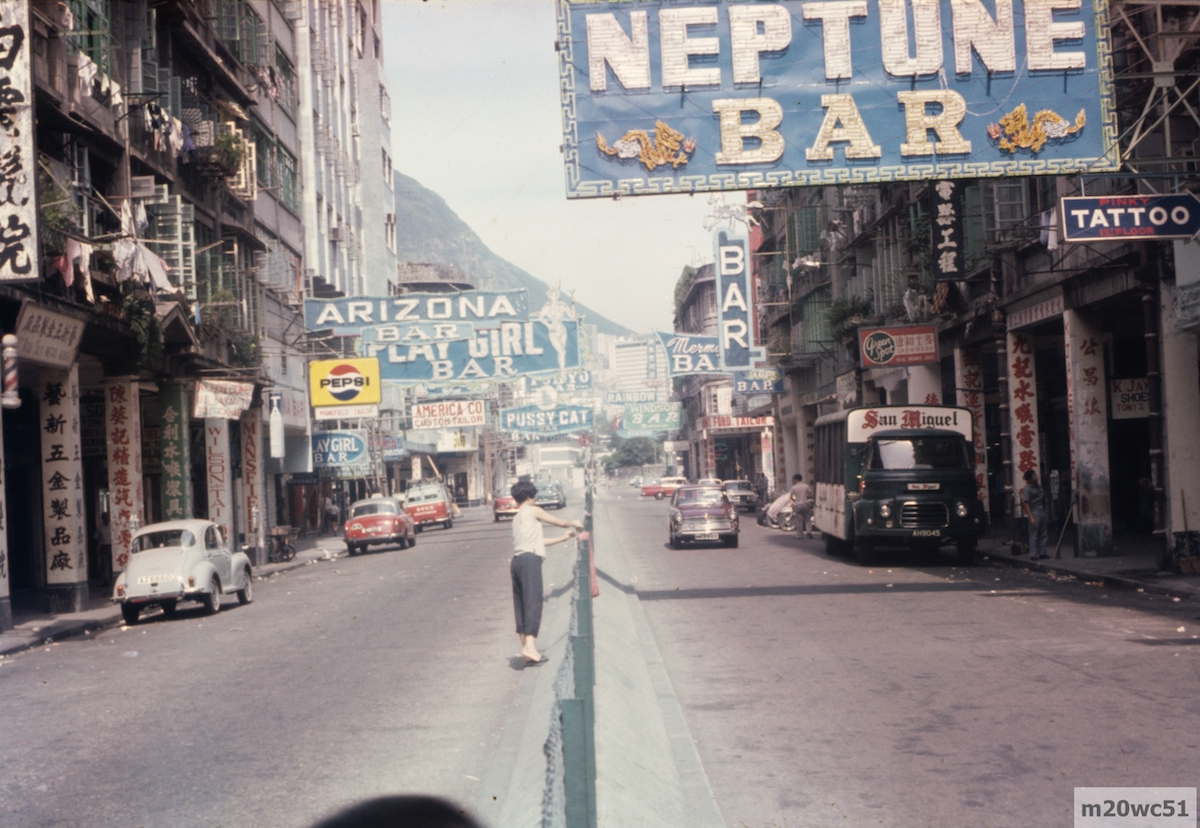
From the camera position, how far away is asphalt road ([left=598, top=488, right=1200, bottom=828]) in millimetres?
7273

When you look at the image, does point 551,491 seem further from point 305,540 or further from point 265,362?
point 265,362

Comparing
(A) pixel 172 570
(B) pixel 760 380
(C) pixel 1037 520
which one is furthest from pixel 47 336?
(B) pixel 760 380

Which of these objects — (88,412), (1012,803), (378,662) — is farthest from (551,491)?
(1012,803)

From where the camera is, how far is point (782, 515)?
42.2m

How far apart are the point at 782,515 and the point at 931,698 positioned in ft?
106

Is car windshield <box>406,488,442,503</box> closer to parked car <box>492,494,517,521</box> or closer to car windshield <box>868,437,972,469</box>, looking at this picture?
parked car <box>492,494,517,521</box>

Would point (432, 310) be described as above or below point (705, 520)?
above

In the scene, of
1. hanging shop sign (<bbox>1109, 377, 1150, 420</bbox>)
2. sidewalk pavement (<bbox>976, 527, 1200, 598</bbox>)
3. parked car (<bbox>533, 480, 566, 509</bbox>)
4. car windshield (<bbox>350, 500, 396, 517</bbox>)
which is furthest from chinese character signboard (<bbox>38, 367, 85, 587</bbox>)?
parked car (<bbox>533, 480, 566, 509</bbox>)

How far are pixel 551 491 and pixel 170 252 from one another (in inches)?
1578

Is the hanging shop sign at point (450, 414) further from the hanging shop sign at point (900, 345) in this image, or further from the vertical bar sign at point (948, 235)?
the vertical bar sign at point (948, 235)

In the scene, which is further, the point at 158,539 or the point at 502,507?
the point at 502,507

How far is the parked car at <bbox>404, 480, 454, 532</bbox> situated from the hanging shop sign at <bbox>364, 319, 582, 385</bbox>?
2321 cm

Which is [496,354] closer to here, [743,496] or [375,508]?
[375,508]

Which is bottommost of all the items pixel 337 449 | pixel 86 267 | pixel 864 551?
pixel 864 551
